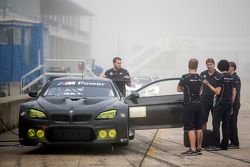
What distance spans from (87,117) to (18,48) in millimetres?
18415

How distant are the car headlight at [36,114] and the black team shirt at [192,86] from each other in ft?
7.97

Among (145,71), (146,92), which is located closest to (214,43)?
(145,71)

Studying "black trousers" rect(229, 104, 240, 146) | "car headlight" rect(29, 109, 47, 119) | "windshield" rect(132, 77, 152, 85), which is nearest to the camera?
"car headlight" rect(29, 109, 47, 119)

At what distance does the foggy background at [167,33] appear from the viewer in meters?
84.6

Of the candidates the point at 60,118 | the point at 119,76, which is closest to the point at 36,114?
the point at 60,118

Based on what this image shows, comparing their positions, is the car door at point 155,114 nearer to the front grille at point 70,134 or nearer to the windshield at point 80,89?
the windshield at point 80,89

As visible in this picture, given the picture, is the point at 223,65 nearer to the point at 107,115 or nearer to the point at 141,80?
the point at 107,115

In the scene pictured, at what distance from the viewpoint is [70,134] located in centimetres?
1102

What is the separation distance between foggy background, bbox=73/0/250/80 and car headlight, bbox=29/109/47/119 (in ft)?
201

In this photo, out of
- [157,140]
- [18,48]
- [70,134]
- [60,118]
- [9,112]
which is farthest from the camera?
[18,48]

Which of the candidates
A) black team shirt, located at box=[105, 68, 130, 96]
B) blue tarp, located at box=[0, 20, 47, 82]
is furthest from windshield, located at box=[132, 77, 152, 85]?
black team shirt, located at box=[105, 68, 130, 96]

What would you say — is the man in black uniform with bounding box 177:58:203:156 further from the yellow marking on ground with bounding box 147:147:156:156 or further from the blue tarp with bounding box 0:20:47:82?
the blue tarp with bounding box 0:20:47:82

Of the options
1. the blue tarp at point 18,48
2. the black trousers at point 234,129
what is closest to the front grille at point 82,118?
the black trousers at point 234,129

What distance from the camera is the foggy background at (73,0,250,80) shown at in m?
84.6
